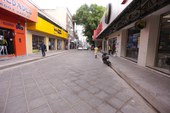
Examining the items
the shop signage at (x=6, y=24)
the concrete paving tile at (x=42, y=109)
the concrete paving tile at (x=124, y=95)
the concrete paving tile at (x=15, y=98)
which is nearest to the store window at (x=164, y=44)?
the concrete paving tile at (x=124, y=95)

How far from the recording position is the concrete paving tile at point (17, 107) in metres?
2.12

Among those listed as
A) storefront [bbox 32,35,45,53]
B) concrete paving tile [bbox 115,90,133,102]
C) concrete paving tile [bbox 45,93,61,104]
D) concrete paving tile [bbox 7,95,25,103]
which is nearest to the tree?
storefront [bbox 32,35,45,53]

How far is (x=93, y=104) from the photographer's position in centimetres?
240

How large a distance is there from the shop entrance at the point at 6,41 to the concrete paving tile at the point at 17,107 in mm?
8160

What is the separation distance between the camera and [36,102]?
2.46 metres

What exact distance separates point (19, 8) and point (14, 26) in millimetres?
1807

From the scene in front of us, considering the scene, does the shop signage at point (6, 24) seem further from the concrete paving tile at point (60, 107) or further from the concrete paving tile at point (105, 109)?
the concrete paving tile at point (105, 109)

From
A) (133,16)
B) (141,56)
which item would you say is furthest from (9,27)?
(141,56)

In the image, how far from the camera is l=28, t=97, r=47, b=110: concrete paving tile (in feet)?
7.52

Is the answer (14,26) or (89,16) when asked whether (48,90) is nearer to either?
(14,26)

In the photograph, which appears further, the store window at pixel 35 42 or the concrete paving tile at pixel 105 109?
the store window at pixel 35 42

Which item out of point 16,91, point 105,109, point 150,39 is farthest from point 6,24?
point 150,39

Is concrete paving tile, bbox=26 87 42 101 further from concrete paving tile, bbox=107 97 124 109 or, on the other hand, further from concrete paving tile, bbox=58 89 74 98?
concrete paving tile, bbox=107 97 124 109

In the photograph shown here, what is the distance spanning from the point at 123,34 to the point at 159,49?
4699mm
